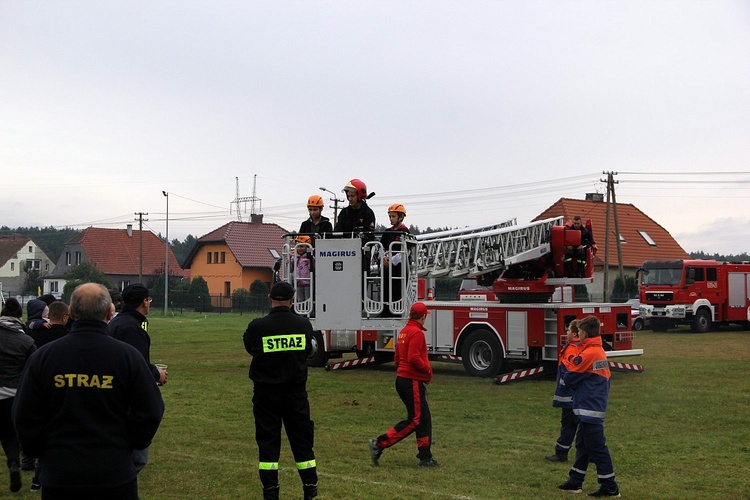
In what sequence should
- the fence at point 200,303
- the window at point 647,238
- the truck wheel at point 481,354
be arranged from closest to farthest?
1. the truck wheel at point 481,354
2. the window at point 647,238
3. the fence at point 200,303

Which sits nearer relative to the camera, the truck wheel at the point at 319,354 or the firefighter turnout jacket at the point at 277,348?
the firefighter turnout jacket at the point at 277,348

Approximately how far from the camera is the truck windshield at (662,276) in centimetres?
3231

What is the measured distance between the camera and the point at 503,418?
487 inches

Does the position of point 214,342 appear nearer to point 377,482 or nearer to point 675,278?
point 675,278

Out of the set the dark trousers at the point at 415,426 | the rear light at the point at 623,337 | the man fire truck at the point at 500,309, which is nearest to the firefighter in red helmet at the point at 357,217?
the man fire truck at the point at 500,309

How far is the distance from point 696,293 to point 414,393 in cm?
2593

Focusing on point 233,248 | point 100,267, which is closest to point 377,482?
point 233,248

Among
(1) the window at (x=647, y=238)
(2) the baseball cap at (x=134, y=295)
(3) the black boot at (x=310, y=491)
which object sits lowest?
(3) the black boot at (x=310, y=491)

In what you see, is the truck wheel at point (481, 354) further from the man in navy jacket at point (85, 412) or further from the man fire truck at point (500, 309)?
the man in navy jacket at point (85, 412)

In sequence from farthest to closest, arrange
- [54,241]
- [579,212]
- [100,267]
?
1. [54,241]
2. [100,267]
3. [579,212]

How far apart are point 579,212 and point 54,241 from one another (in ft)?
323

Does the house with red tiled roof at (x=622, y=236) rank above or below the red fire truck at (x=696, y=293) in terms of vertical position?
above

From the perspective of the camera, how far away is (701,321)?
3209cm

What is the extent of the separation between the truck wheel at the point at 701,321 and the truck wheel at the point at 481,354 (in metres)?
17.4
